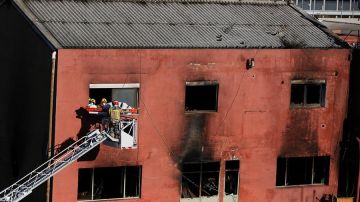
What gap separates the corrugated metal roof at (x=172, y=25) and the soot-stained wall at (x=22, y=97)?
1137 millimetres

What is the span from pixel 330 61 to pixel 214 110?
5.96 meters

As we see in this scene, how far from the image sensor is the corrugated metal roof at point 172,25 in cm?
3800

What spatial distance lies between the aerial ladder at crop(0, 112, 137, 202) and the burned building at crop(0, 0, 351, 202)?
0.60 m

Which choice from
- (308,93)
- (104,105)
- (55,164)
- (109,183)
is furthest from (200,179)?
(55,164)

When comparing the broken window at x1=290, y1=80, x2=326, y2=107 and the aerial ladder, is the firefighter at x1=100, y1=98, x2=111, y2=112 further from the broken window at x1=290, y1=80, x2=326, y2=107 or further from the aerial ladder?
the broken window at x1=290, y1=80, x2=326, y2=107

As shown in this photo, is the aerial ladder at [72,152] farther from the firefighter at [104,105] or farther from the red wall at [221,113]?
the firefighter at [104,105]

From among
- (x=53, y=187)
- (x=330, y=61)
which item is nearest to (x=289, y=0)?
(x=330, y=61)

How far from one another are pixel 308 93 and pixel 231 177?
5.21 m

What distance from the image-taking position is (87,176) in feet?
123

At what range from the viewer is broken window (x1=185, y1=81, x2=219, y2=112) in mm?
38875

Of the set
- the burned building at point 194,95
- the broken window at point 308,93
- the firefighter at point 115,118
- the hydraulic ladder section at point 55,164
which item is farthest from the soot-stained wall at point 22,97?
the broken window at point 308,93

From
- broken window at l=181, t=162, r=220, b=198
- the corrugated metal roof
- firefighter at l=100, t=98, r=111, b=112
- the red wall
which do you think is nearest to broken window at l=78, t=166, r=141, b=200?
the red wall

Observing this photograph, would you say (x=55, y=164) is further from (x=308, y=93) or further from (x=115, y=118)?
(x=308, y=93)

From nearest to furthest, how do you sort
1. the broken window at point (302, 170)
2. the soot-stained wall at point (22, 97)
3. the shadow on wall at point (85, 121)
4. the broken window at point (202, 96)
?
the shadow on wall at point (85, 121)
the soot-stained wall at point (22, 97)
the broken window at point (202, 96)
the broken window at point (302, 170)
